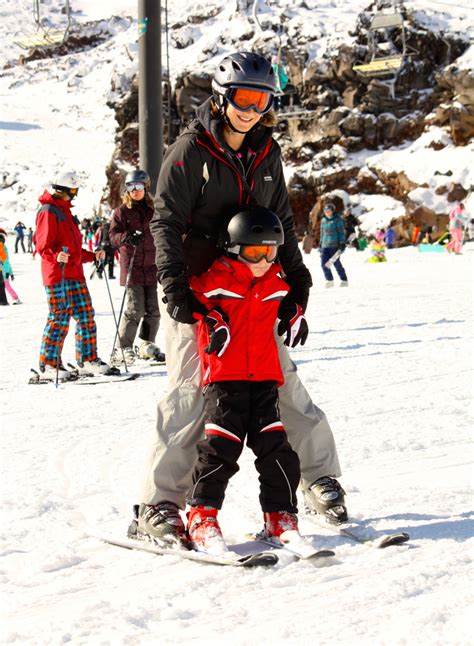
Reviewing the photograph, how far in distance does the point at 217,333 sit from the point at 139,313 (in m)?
4.65

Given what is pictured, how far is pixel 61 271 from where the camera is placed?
21.1ft

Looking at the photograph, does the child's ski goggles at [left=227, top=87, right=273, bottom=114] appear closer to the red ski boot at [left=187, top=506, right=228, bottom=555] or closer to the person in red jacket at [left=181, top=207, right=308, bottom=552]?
the person in red jacket at [left=181, top=207, right=308, bottom=552]

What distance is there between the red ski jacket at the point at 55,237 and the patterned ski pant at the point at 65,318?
0.33ft

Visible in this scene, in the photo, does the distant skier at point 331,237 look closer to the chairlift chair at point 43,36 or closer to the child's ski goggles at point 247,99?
the chairlift chair at point 43,36

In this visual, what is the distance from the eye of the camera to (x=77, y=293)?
660 cm

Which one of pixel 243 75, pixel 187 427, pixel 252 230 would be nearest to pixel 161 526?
pixel 187 427

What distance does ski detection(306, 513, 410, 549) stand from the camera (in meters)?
2.71

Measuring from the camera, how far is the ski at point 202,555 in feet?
8.26

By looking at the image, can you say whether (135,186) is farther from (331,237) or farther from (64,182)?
(331,237)

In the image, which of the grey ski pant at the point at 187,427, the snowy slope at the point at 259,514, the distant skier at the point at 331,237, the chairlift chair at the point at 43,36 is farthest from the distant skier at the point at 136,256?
the distant skier at the point at 331,237

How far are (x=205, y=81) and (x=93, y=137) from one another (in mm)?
32130

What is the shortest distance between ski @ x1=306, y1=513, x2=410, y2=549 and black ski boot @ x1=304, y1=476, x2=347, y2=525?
24 mm

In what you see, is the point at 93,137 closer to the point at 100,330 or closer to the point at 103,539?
the point at 100,330

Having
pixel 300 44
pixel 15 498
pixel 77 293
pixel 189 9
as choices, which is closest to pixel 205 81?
pixel 300 44
